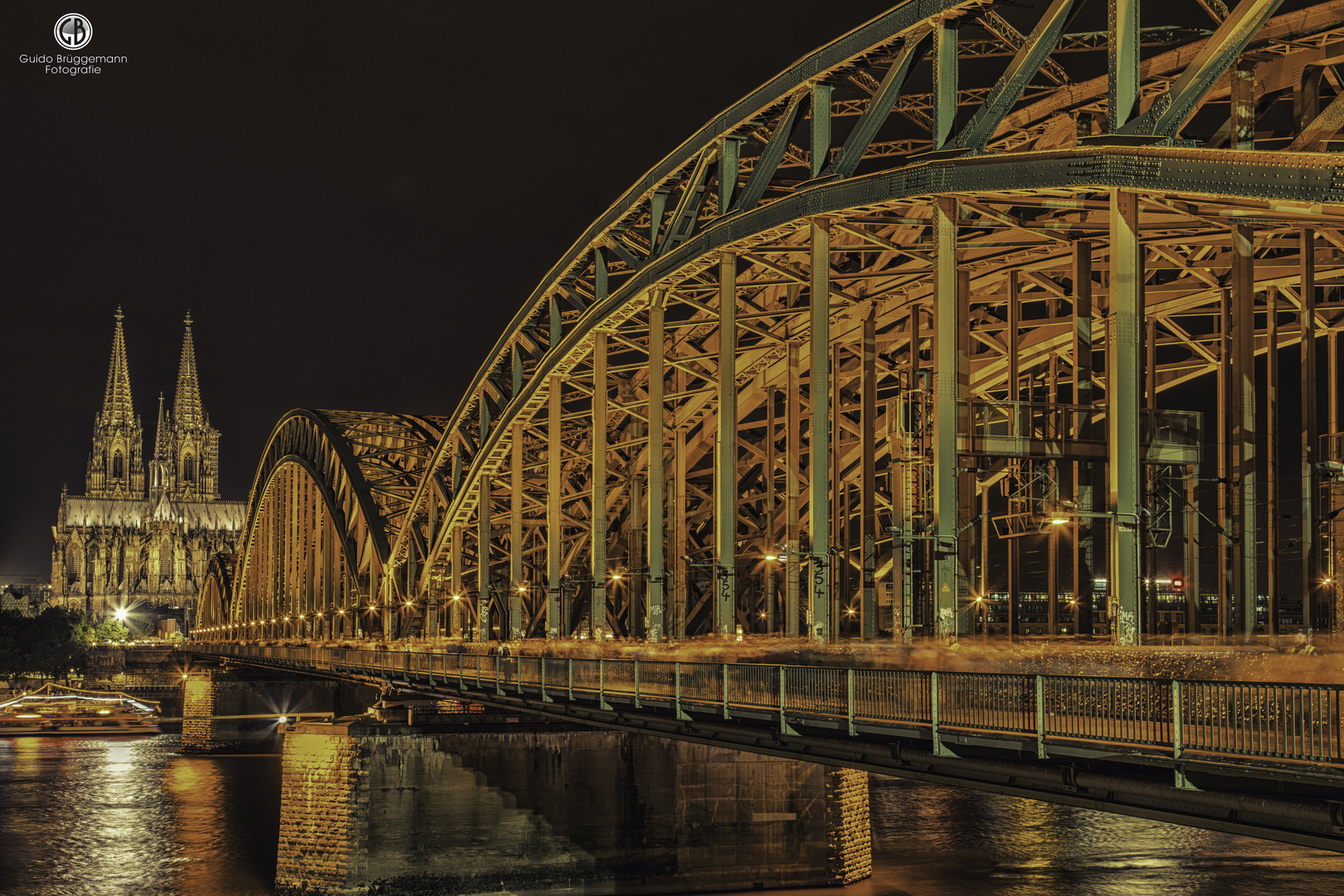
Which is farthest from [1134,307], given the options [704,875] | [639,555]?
[639,555]

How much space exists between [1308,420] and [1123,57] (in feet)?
31.2

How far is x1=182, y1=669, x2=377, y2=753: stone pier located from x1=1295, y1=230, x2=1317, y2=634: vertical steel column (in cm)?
7391

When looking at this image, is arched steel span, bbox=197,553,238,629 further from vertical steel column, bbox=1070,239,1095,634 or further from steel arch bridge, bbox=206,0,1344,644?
vertical steel column, bbox=1070,239,1095,634

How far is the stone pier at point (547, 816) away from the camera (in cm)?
4028

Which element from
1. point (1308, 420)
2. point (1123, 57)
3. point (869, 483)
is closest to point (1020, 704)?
point (1123, 57)

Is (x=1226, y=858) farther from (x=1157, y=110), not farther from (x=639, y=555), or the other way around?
(x=1157, y=110)

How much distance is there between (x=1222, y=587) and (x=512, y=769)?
20307 millimetres

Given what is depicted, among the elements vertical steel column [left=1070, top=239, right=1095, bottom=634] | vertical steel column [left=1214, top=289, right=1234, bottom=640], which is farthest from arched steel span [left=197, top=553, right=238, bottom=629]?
vertical steel column [left=1214, top=289, right=1234, bottom=640]

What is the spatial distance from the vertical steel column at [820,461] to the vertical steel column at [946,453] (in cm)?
367

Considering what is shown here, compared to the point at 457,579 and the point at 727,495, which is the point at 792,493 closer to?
the point at 727,495

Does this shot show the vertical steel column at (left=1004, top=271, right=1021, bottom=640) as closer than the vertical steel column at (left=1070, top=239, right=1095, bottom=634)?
No

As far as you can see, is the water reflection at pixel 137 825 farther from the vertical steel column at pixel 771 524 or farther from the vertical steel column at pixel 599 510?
the vertical steel column at pixel 771 524

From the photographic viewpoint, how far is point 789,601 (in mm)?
36344

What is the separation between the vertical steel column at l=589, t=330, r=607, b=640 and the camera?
138 ft
